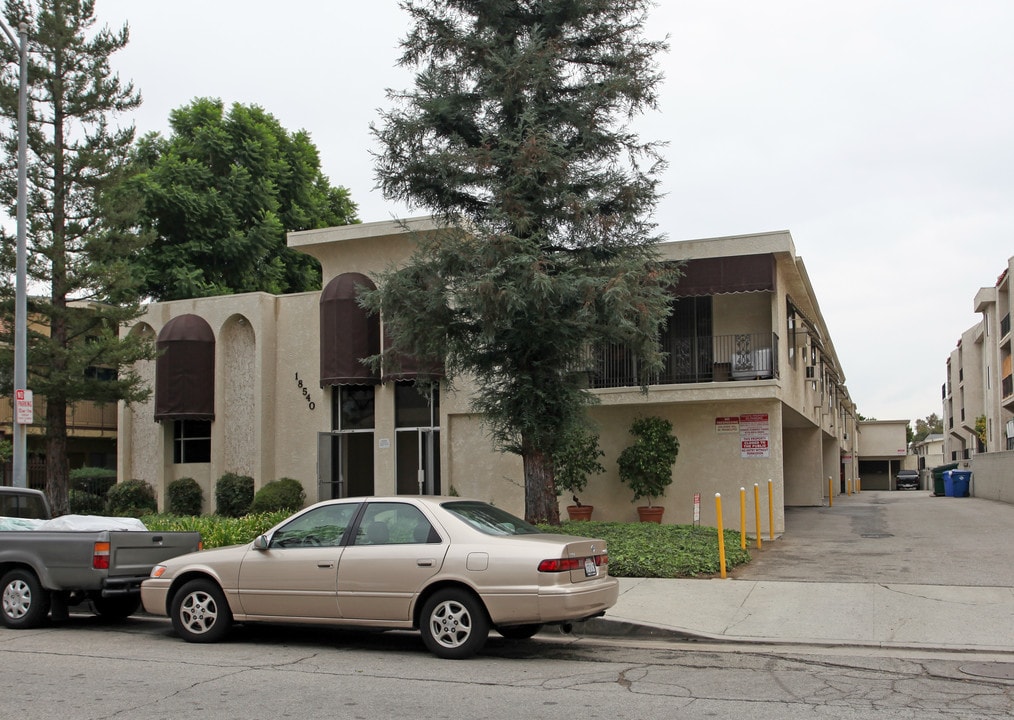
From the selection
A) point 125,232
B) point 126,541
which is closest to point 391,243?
point 125,232

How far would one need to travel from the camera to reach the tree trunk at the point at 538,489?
16.7m

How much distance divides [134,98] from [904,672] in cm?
2157

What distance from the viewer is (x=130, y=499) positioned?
2627cm

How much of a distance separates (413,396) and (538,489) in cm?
812

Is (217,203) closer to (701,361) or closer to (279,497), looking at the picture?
(279,497)

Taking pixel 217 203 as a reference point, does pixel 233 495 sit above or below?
below

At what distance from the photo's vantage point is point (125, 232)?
2388cm

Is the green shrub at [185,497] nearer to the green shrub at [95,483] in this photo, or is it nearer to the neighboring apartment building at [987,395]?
the green shrub at [95,483]

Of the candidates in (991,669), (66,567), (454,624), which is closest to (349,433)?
(66,567)

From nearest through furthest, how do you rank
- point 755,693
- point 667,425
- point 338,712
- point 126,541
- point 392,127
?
point 338,712 → point 755,693 → point 126,541 → point 392,127 → point 667,425

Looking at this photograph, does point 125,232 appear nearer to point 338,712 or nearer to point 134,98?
point 134,98

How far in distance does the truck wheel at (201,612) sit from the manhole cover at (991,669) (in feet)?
22.7

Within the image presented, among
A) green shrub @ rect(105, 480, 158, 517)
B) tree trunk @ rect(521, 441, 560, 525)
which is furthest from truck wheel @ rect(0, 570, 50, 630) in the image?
green shrub @ rect(105, 480, 158, 517)

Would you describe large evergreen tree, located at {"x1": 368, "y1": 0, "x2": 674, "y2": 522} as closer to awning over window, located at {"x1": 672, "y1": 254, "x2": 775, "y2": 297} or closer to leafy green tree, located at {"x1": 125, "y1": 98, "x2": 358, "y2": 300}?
awning over window, located at {"x1": 672, "y1": 254, "x2": 775, "y2": 297}
